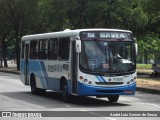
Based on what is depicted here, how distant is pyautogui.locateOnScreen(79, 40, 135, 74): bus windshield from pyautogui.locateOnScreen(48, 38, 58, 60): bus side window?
245cm

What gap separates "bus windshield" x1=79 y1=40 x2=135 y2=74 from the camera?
17.3 metres

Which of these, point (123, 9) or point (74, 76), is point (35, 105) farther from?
point (123, 9)

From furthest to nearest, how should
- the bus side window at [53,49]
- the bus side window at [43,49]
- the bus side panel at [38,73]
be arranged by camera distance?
1. the bus side panel at [38,73]
2. the bus side window at [43,49]
3. the bus side window at [53,49]

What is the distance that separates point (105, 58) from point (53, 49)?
3232mm

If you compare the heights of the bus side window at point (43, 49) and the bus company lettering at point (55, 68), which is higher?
the bus side window at point (43, 49)

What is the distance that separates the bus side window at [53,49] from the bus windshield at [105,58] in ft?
8.04

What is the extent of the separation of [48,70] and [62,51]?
1.93 meters

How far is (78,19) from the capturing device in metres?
40.8

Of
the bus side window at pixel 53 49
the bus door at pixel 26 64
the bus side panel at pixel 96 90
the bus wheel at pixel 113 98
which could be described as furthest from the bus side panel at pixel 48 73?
the bus wheel at pixel 113 98

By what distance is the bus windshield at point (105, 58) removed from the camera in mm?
17344

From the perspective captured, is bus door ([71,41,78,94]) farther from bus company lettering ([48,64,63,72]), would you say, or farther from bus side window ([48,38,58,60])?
bus side window ([48,38,58,60])

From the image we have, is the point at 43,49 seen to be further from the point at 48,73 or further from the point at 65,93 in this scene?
the point at 65,93

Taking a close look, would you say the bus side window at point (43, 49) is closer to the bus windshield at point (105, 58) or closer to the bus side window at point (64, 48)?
the bus side window at point (64, 48)

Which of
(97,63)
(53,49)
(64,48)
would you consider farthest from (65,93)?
(53,49)
